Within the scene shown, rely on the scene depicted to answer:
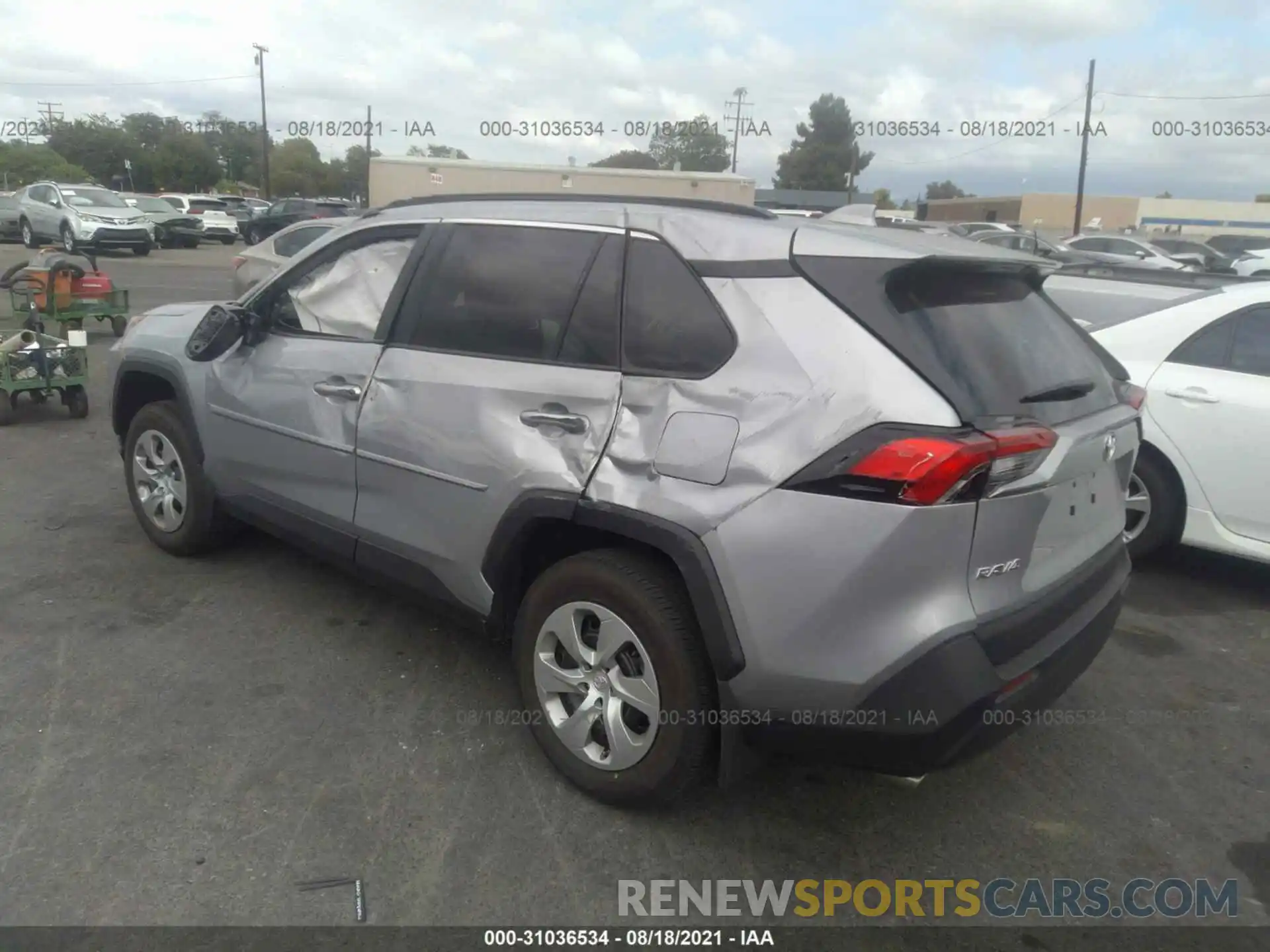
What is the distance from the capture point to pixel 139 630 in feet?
13.5

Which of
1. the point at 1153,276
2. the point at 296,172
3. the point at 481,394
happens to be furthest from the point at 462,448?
the point at 296,172

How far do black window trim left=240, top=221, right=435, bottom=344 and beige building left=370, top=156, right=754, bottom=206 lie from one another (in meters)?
13.8

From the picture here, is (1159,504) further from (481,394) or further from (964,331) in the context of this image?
(481,394)

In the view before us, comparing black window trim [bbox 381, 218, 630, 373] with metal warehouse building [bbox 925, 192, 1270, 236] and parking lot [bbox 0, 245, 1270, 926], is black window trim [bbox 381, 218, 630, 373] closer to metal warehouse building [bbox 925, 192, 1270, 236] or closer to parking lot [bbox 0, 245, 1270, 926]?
parking lot [bbox 0, 245, 1270, 926]

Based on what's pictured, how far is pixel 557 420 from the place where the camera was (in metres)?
3.02

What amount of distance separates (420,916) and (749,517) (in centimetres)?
138

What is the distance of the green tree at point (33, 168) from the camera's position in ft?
194

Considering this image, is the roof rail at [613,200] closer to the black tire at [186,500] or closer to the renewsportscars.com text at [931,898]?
the black tire at [186,500]

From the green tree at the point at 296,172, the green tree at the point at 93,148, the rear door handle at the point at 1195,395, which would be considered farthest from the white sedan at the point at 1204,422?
the green tree at the point at 296,172

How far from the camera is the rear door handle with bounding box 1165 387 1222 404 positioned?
15.9 feet

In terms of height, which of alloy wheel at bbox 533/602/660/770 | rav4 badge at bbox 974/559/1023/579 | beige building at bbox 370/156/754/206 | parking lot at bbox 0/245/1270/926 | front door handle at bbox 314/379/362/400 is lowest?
parking lot at bbox 0/245/1270/926

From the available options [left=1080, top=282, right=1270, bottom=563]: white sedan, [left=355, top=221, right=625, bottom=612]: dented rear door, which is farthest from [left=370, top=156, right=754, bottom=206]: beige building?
[left=355, top=221, right=625, bottom=612]: dented rear door

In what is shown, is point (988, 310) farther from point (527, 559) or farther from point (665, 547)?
point (527, 559)

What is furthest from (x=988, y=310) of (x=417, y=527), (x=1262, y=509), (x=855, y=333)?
(x=1262, y=509)
